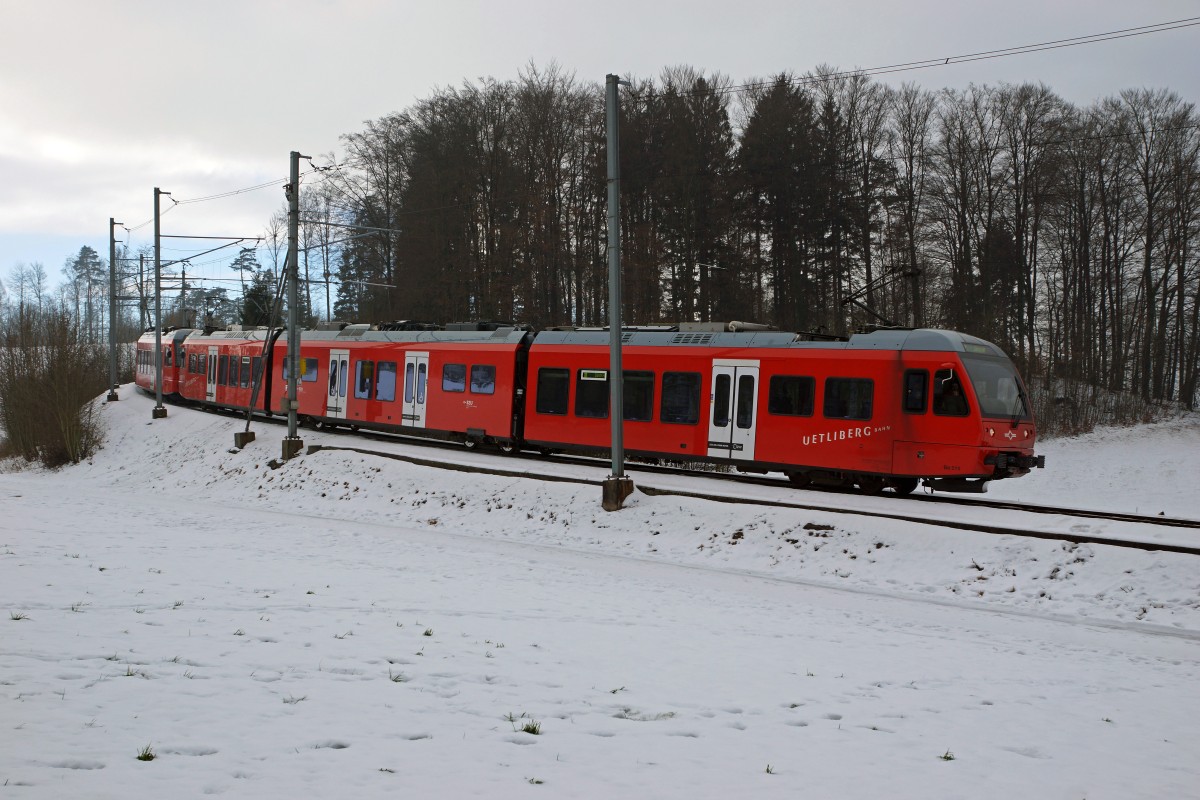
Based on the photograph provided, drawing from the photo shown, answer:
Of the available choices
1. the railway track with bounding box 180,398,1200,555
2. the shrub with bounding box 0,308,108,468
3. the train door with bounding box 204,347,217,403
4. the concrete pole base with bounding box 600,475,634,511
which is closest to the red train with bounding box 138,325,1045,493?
the railway track with bounding box 180,398,1200,555

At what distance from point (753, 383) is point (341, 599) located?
34.5 feet

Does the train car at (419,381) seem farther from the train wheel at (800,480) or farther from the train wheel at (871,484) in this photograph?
the train wheel at (871,484)

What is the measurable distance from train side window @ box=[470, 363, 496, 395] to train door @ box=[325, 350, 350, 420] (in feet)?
20.1

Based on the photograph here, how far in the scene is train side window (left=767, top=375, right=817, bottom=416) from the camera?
57.0ft

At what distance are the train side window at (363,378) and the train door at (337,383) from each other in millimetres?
483

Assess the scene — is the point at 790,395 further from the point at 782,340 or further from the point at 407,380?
the point at 407,380

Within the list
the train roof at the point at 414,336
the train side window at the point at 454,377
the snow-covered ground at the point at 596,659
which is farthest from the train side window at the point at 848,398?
the train side window at the point at 454,377

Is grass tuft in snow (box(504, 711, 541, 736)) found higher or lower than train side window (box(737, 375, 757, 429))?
lower

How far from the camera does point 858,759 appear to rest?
5.90 meters

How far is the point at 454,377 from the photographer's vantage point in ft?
78.7

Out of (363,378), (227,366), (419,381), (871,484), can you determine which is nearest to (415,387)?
(419,381)

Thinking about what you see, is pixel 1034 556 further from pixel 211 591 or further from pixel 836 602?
pixel 211 591

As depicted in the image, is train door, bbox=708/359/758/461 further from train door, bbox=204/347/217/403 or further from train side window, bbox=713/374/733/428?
train door, bbox=204/347/217/403

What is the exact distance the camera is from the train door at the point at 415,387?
81.8 feet
